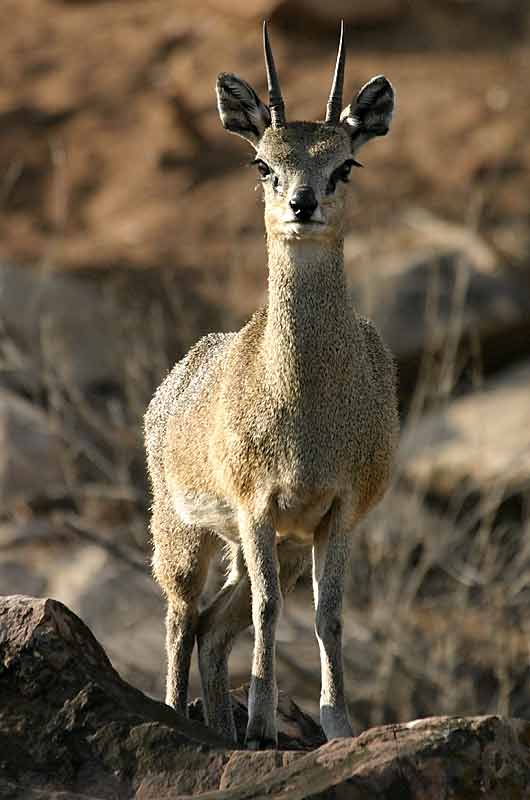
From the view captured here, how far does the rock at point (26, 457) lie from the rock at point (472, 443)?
15.9 feet

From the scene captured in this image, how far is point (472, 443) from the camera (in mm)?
22234

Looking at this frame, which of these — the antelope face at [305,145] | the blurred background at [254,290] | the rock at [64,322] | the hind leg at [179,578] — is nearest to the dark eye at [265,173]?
the antelope face at [305,145]

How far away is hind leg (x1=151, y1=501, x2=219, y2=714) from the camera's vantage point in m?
10.3

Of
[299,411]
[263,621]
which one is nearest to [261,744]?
[263,621]

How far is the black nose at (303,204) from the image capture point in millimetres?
8750

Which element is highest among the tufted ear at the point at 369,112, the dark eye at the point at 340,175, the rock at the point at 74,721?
the tufted ear at the point at 369,112

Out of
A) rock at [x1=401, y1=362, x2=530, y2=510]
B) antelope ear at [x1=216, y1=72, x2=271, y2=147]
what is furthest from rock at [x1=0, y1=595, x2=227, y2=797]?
rock at [x1=401, y1=362, x2=530, y2=510]

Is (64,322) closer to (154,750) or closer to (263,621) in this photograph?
(263,621)

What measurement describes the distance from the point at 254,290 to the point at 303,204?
15250mm

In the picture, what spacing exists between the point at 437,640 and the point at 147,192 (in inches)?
382

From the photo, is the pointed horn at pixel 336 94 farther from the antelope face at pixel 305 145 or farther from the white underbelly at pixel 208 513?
the white underbelly at pixel 208 513

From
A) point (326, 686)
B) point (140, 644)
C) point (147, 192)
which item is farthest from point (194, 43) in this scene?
point (326, 686)

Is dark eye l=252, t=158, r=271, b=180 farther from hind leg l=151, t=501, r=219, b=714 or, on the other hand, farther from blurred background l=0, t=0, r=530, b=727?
blurred background l=0, t=0, r=530, b=727

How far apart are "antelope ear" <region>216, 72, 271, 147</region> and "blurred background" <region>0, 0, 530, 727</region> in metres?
7.30
